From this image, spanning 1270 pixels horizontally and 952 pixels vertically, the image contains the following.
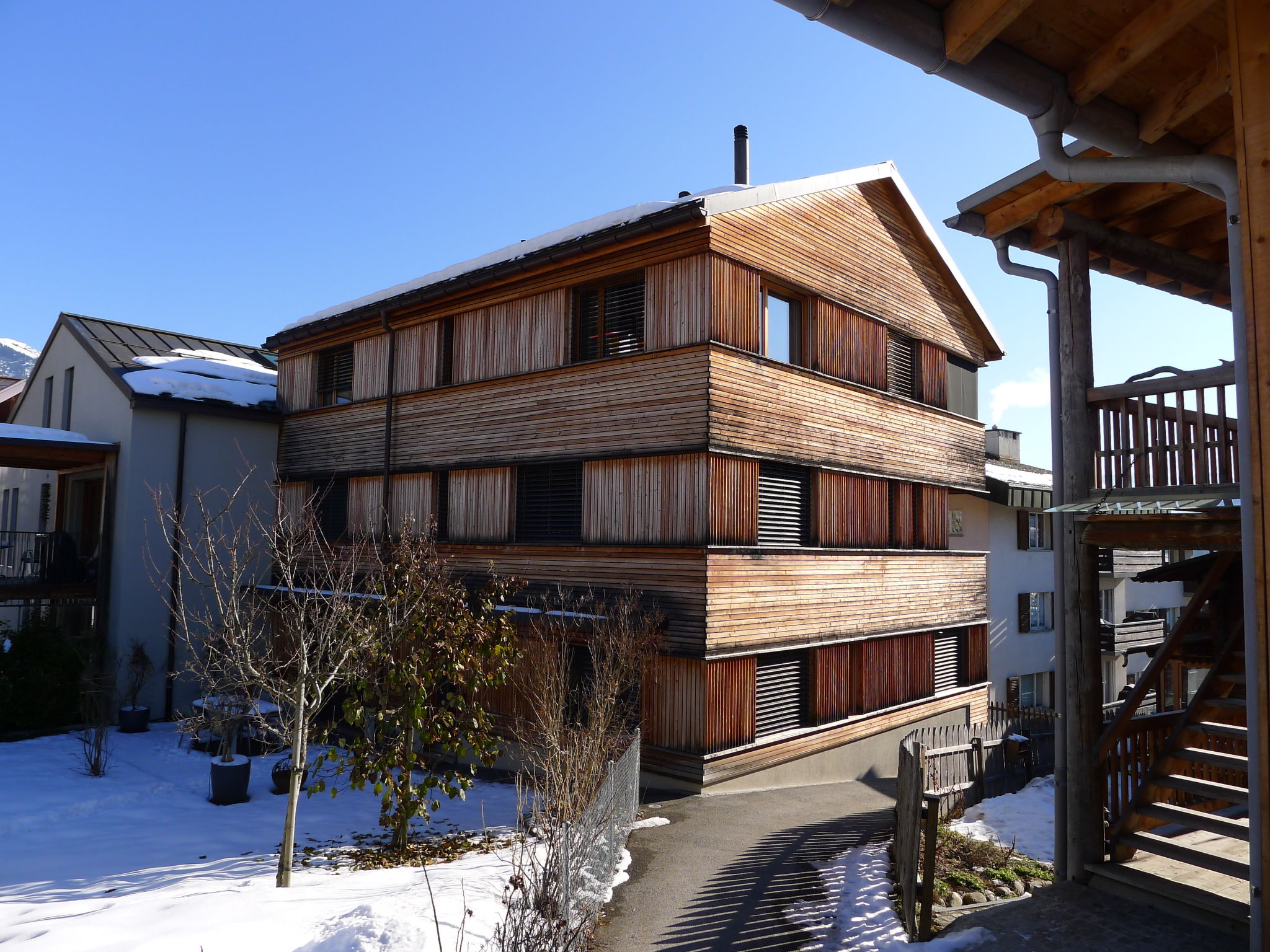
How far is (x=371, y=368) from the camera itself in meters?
18.4

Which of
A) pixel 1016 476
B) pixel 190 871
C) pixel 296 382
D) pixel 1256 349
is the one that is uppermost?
pixel 296 382

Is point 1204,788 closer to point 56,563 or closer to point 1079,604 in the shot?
point 1079,604

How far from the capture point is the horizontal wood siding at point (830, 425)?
12969 millimetres

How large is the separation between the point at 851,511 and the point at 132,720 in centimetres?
1400

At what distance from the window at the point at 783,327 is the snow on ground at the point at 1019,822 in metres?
7.32

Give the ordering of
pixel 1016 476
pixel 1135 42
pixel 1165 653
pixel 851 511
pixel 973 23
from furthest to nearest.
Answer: pixel 1016 476 → pixel 851 511 → pixel 1165 653 → pixel 1135 42 → pixel 973 23

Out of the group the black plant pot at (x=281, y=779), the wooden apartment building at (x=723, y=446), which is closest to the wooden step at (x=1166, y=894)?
the wooden apartment building at (x=723, y=446)

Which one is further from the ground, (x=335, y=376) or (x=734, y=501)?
(x=335, y=376)

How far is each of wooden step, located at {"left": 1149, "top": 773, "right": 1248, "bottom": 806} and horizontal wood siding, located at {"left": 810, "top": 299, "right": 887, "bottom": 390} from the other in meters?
8.75

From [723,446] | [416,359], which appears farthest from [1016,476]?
[416,359]

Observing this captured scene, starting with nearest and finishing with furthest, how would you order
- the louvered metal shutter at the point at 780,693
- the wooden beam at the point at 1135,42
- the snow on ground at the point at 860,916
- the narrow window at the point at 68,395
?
1. the wooden beam at the point at 1135,42
2. the snow on ground at the point at 860,916
3. the louvered metal shutter at the point at 780,693
4. the narrow window at the point at 68,395

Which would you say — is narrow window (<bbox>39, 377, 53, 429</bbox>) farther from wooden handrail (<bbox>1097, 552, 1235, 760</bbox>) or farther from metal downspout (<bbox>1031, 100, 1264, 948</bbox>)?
wooden handrail (<bbox>1097, 552, 1235, 760</bbox>)

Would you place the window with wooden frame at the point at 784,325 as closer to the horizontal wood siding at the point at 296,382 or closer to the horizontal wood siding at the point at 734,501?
the horizontal wood siding at the point at 734,501

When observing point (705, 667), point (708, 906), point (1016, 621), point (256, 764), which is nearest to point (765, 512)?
point (705, 667)
